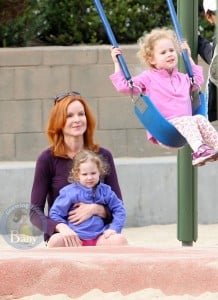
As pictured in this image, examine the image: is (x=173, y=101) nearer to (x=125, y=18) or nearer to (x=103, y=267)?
(x=103, y=267)

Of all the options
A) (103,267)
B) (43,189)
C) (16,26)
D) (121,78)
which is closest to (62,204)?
(43,189)

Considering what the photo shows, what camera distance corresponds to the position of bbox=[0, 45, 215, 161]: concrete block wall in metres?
11.6

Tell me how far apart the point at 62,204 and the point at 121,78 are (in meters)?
0.91

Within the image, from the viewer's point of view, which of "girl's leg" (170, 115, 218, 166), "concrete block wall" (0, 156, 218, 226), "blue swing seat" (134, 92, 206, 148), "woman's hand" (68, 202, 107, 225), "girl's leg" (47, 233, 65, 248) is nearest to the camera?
"girl's leg" (47, 233, 65, 248)

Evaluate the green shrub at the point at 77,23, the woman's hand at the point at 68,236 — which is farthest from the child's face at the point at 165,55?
the green shrub at the point at 77,23

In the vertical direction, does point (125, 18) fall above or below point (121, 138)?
above

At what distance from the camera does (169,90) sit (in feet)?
26.5

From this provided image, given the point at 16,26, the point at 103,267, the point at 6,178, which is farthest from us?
the point at 16,26

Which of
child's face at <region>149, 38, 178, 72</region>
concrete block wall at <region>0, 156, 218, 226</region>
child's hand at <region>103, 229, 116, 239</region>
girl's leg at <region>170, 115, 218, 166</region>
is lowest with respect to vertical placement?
concrete block wall at <region>0, 156, 218, 226</region>

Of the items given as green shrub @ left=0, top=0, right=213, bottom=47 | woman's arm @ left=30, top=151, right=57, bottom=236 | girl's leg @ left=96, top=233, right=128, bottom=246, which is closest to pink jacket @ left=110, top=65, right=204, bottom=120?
woman's arm @ left=30, top=151, right=57, bottom=236

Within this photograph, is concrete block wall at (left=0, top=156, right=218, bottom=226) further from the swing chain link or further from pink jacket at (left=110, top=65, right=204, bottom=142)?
the swing chain link

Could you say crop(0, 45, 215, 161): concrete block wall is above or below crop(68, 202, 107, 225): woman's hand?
above

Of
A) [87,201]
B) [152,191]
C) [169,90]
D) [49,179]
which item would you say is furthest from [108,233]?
[152,191]

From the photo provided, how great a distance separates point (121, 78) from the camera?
791cm
